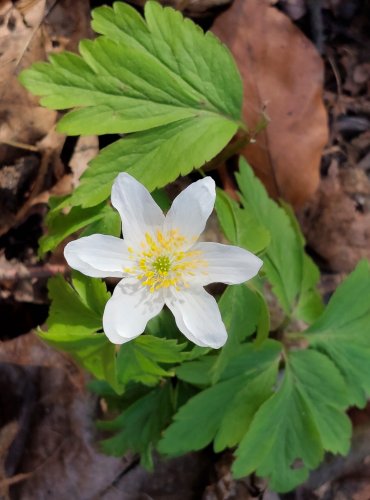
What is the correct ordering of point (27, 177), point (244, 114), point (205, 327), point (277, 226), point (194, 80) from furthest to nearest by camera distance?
point (244, 114) → point (27, 177) → point (277, 226) → point (194, 80) → point (205, 327)

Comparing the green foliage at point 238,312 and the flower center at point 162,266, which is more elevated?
the flower center at point 162,266

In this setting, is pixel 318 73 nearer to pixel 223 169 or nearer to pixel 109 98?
pixel 223 169

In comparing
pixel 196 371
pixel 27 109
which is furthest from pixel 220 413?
pixel 27 109

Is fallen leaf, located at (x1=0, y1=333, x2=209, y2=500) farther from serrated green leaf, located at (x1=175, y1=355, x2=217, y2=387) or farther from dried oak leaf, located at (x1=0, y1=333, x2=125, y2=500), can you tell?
serrated green leaf, located at (x1=175, y1=355, x2=217, y2=387)

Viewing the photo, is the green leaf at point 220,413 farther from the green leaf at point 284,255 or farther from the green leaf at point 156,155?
the green leaf at point 156,155

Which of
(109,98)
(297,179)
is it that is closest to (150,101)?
(109,98)

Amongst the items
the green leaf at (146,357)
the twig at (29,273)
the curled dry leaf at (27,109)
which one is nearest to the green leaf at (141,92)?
the green leaf at (146,357)
